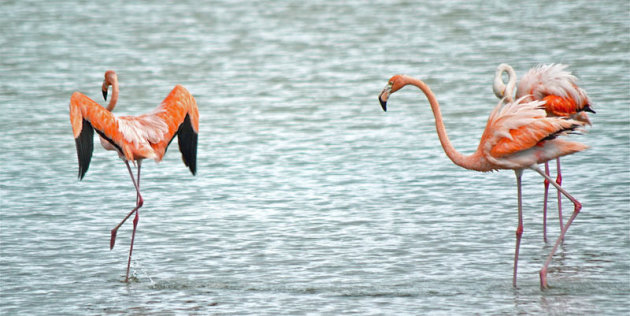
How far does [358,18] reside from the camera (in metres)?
22.3

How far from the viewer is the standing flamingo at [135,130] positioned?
6863 millimetres

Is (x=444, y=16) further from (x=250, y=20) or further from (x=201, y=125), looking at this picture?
(x=201, y=125)

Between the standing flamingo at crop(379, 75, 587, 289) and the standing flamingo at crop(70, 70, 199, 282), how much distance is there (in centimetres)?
173

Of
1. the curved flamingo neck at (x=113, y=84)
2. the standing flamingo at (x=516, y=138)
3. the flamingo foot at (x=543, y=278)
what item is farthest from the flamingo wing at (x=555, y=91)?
the curved flamingo neck at (x=113, y=84)

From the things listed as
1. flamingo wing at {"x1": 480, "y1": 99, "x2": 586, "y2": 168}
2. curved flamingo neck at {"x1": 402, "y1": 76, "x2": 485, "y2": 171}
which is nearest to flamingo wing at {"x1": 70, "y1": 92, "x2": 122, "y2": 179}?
curved flamingo neck at {"x1": 402, "y1": 76, "x2": 485, "y2": 171}

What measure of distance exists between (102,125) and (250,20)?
15872 mm

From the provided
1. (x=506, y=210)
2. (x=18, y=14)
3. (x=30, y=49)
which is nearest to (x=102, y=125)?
(x=506, y=210)

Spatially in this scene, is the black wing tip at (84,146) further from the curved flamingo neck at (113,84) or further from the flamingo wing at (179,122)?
the curved flamingo neck at (113,84)

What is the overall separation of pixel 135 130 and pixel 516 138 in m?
2.54

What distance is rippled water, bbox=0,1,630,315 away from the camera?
21.1 ft

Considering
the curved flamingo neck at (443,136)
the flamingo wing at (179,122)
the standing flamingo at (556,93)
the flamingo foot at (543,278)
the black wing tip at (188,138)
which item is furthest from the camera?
the standing flamingo at (556,93)

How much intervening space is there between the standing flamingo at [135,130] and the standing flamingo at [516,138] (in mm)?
1726

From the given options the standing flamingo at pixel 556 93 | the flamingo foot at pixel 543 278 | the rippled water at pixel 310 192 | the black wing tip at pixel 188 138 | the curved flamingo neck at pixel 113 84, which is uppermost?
the curved flamingo neck at pixel 113 84

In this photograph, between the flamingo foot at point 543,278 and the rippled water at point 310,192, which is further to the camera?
the rippled water at point 310,192
